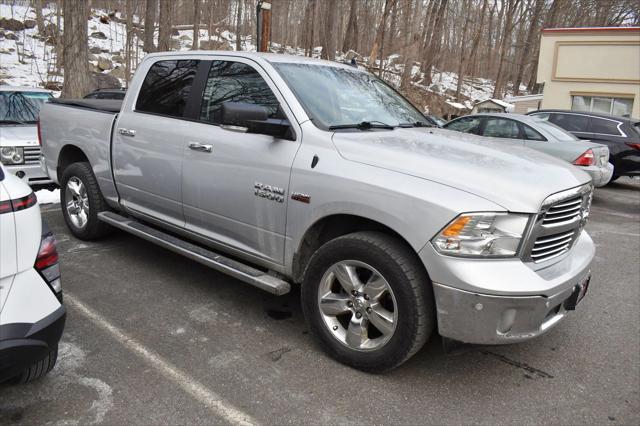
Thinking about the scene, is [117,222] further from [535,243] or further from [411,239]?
[535,243]

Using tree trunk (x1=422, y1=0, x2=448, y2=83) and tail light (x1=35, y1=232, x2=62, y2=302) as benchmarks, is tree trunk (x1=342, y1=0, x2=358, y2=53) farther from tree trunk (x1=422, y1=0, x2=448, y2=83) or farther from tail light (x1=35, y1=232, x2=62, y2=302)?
tail light (x1=35, y1=232, x2=62, y2=302)

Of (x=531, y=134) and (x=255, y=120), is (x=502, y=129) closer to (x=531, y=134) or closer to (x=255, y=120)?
(x=531, y=134)

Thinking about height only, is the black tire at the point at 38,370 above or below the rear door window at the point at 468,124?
below

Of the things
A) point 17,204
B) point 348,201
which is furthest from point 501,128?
point 17,204

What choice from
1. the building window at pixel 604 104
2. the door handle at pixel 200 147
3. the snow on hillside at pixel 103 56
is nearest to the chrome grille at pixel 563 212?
the door handle at pixel 200 147

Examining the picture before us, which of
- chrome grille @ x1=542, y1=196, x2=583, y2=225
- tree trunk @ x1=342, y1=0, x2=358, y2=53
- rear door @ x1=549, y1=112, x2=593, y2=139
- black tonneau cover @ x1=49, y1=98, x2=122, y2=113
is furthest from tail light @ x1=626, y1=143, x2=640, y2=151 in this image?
tree trunk @ x1=342, y1=0, x2=358, y2=53

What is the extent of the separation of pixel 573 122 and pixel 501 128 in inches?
110

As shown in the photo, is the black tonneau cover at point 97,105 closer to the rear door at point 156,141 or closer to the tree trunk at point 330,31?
the rear door at point 156,141

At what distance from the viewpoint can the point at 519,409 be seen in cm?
298

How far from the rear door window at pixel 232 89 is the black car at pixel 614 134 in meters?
9.99

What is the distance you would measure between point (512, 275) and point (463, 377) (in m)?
0.93

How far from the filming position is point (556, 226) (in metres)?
3.04

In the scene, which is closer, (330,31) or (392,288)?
(392,288)

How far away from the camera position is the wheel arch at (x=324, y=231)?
333 centimetres
